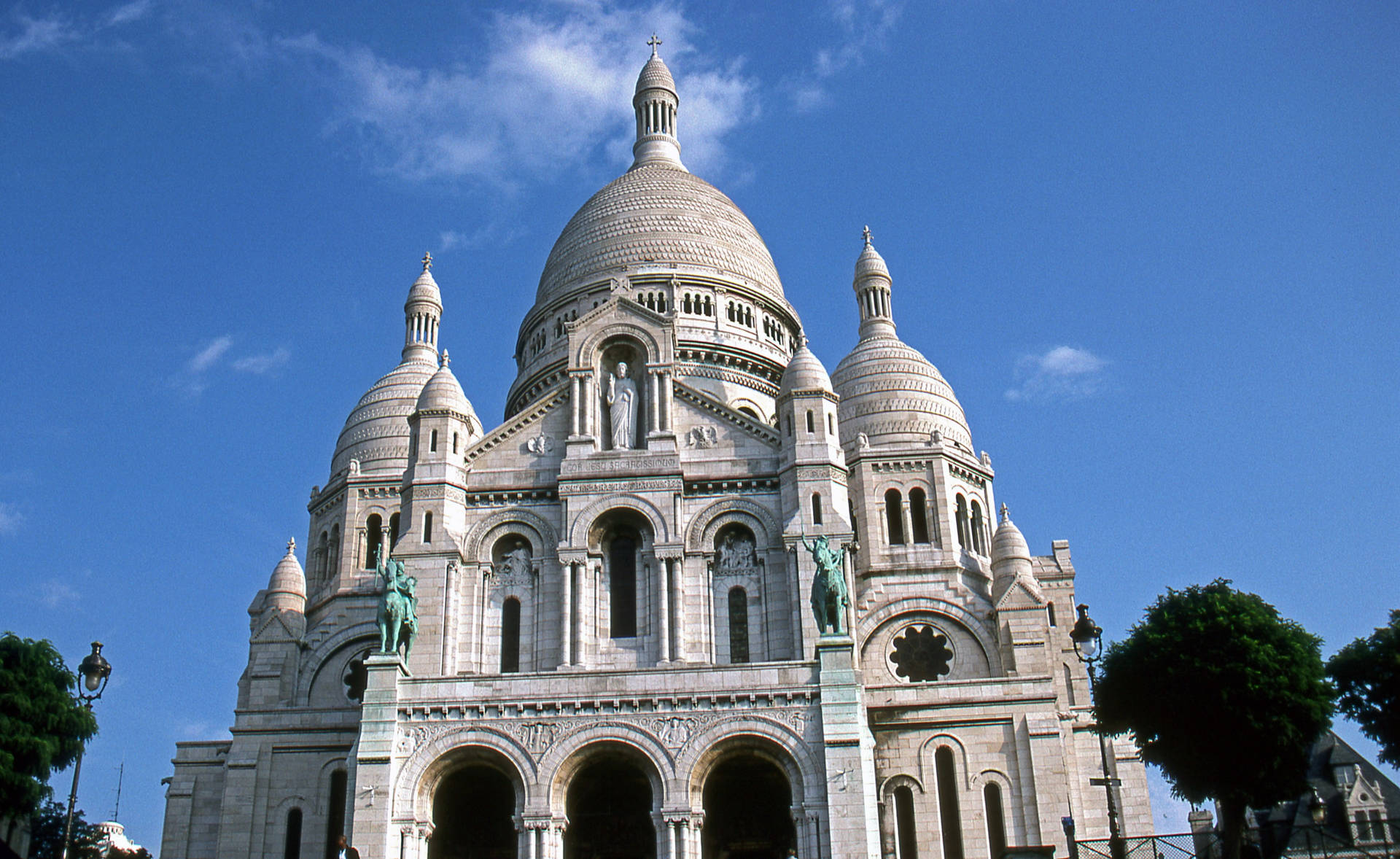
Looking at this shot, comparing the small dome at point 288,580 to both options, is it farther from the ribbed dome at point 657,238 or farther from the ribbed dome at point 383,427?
the ribbed dome at point 657,238

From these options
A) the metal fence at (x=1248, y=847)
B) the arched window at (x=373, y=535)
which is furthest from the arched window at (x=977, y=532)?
the arched window at (x=373, y=535)

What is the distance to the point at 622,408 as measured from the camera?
4319cm

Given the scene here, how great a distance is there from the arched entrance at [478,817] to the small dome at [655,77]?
4153 centimetres

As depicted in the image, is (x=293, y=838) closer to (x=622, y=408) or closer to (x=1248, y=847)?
(x=622, y=408)

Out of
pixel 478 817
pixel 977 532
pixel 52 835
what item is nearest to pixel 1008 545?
pixel 977 532

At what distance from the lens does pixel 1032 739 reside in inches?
1609

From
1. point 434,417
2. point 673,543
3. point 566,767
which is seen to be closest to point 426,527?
point 434,417

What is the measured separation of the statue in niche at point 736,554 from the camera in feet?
135

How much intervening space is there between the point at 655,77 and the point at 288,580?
3255cm

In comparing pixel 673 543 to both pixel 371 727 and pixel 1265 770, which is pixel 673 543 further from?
pixel 1265 770

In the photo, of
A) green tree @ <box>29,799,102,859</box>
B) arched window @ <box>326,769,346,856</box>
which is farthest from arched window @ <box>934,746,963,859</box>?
green tree @ <box>29,799,102,859</box>

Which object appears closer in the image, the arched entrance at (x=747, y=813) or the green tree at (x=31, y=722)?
the arched entrance at (x=747, y=813)

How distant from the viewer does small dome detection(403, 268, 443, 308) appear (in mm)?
59969

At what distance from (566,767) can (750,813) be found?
239 inches
